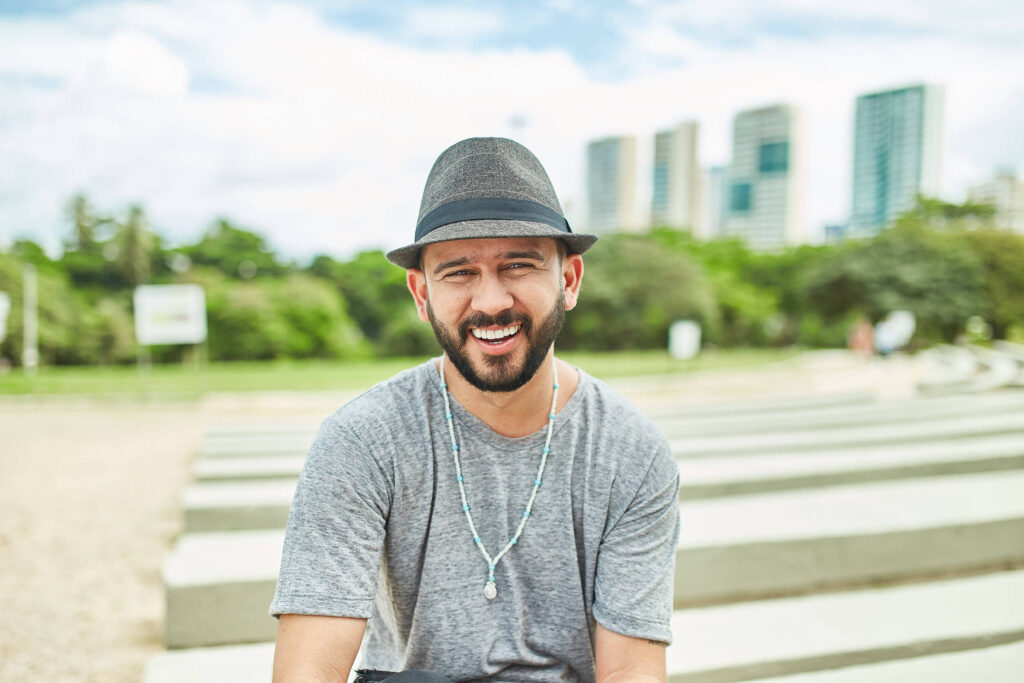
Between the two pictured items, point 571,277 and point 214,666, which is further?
point 214,666

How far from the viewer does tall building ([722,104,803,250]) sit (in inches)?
6786

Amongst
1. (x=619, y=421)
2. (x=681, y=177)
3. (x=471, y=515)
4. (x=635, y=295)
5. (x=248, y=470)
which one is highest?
(x=681, y=177)

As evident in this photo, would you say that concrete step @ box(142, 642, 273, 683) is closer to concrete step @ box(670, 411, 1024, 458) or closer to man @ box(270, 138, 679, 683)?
man @ box(270, 138, 679, 683)

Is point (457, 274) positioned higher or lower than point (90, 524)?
higher

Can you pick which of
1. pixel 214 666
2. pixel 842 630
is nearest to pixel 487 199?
pixel 214 666

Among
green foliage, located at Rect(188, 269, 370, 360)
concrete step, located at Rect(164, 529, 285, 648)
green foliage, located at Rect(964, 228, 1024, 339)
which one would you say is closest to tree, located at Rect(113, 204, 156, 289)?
green foliage, located at Rect(188, 269, 370, 360)

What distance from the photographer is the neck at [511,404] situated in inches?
62.7

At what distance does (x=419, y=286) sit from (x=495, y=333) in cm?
27

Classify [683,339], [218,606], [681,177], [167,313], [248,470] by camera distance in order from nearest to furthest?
[218,606] → [248,470] → [167,313] → [683,339] → [681,177]

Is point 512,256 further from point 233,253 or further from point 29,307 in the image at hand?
point 233,253

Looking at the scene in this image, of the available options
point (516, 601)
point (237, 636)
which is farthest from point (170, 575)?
point (516, 601)

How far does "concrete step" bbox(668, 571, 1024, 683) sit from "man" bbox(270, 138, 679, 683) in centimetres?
105

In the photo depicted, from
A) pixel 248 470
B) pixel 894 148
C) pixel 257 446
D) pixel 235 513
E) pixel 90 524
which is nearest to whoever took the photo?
pixel 235 513

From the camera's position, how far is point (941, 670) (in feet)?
7.27
